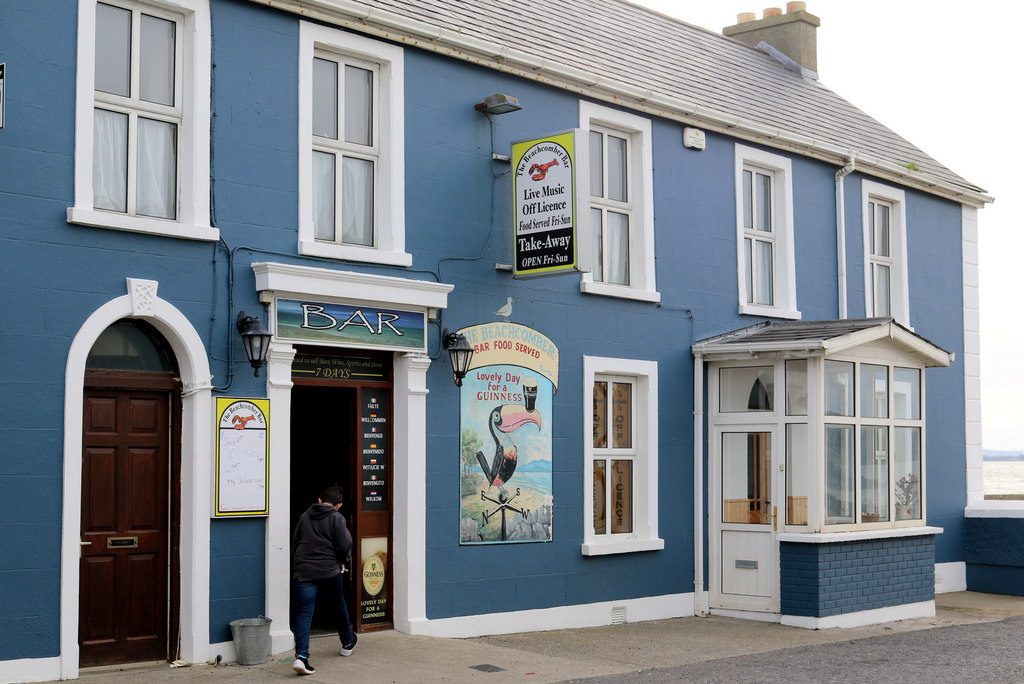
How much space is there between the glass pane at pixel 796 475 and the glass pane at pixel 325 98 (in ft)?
21.9

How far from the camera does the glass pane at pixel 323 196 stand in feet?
39.4

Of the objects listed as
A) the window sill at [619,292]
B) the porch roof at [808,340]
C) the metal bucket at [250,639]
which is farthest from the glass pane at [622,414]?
the metal bucket at [250,639]

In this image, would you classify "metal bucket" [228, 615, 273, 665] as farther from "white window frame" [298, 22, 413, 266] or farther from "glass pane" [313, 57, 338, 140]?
"glass pane" [313, 57, 338, 140]

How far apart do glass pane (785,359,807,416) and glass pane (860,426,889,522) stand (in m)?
1.06

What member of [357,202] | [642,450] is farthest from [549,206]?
[642,450]

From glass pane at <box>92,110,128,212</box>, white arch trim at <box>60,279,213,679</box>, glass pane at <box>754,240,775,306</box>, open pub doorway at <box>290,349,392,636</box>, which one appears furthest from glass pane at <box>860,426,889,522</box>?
glass pane at <box>92,110,128,212</box>

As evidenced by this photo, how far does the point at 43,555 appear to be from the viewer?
970 cm

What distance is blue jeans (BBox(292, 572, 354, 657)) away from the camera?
10.4 m

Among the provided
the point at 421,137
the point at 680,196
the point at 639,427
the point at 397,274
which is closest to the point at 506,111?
the point at 421,137

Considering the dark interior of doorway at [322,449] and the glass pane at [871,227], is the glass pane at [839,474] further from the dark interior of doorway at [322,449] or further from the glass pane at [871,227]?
the dark interior of doorway at [322,449]

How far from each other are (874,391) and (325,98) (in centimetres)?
797

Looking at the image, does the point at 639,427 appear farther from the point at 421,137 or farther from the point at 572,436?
the point at 421,137

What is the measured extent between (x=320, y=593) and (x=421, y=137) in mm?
4653

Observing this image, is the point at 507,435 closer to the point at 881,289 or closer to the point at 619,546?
the point at 619,546
